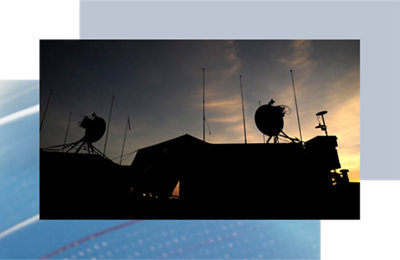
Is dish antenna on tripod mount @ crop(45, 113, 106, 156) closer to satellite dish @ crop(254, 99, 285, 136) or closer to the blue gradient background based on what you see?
the blue gradient background

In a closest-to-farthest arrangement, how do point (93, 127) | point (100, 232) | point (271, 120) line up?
1. point (100, 232)
2. point (93, 127)
3. point (271, 120)

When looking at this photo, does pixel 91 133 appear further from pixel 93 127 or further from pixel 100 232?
pixel 100 232

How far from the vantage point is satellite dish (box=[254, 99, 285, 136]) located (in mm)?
5516

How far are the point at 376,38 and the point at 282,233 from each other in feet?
9.59

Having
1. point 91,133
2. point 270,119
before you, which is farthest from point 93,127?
point 270,119

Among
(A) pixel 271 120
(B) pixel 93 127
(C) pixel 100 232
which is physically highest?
(A) pixel 271 120

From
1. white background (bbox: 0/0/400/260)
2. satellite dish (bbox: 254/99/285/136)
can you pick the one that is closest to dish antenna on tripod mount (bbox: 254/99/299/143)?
satellite dish (bbox: 254/99/285/136)

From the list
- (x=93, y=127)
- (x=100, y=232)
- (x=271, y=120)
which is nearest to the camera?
(x=100, y=232)

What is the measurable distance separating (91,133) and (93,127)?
7.3 inches

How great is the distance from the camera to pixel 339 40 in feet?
10.4

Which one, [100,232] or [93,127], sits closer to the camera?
[100,232]

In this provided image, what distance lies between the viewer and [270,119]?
562 cm

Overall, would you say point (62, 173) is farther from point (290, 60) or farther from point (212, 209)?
point (290, 60)

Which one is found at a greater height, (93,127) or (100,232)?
(93,127)
